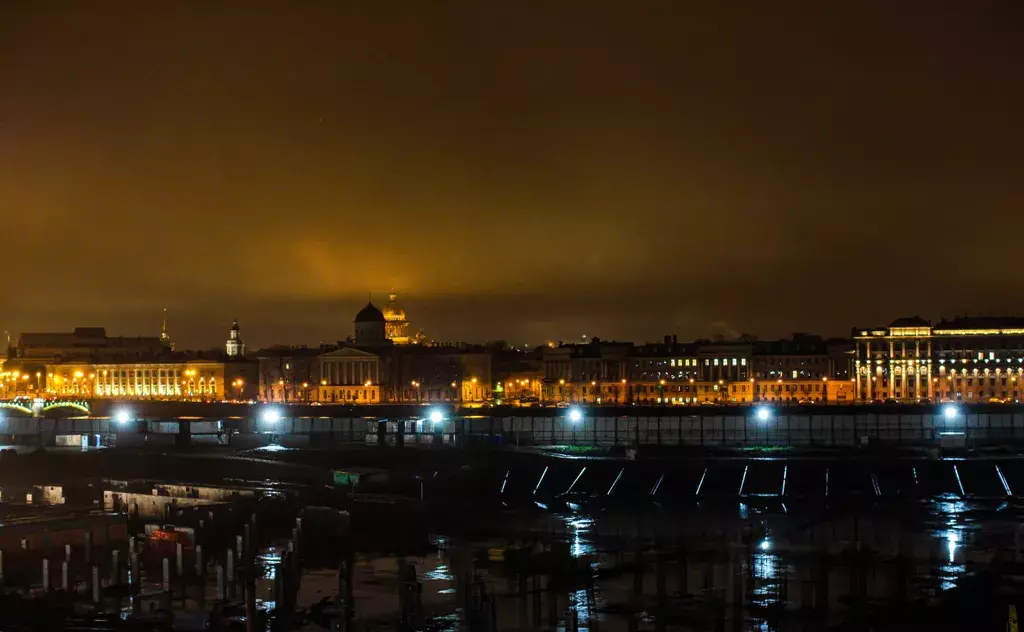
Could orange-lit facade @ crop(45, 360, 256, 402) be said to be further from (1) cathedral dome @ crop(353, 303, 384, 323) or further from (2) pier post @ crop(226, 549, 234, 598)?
(2) pier post @ crop(226, 549, 234, 598)

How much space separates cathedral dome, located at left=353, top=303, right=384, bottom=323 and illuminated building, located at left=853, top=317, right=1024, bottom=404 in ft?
208

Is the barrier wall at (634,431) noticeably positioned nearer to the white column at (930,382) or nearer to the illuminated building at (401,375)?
the white column at (930,382)

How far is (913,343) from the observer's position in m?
156

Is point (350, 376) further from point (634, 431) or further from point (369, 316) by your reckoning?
point (634, 431)

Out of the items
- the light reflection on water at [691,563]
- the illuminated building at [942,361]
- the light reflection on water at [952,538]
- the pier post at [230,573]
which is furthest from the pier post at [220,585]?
the illuminated building at [942,361]

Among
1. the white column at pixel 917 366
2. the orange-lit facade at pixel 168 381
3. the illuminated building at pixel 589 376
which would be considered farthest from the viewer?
the orange-lit facade at pixel 168 381

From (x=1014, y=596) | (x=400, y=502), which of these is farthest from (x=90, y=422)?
(x=1014, y=596)

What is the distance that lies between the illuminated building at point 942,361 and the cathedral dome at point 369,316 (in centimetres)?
6329

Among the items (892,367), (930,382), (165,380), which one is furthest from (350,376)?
(930,382)

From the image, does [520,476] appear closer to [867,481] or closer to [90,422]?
[867,481]

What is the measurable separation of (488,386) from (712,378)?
89.9 ft

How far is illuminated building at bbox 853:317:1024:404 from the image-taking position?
150m

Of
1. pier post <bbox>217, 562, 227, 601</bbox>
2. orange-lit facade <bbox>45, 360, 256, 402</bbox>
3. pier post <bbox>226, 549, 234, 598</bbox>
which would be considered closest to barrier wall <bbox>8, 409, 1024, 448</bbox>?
pier post <bbox>226, 549, 234, 598</bbox>

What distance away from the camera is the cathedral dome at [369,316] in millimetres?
184000
